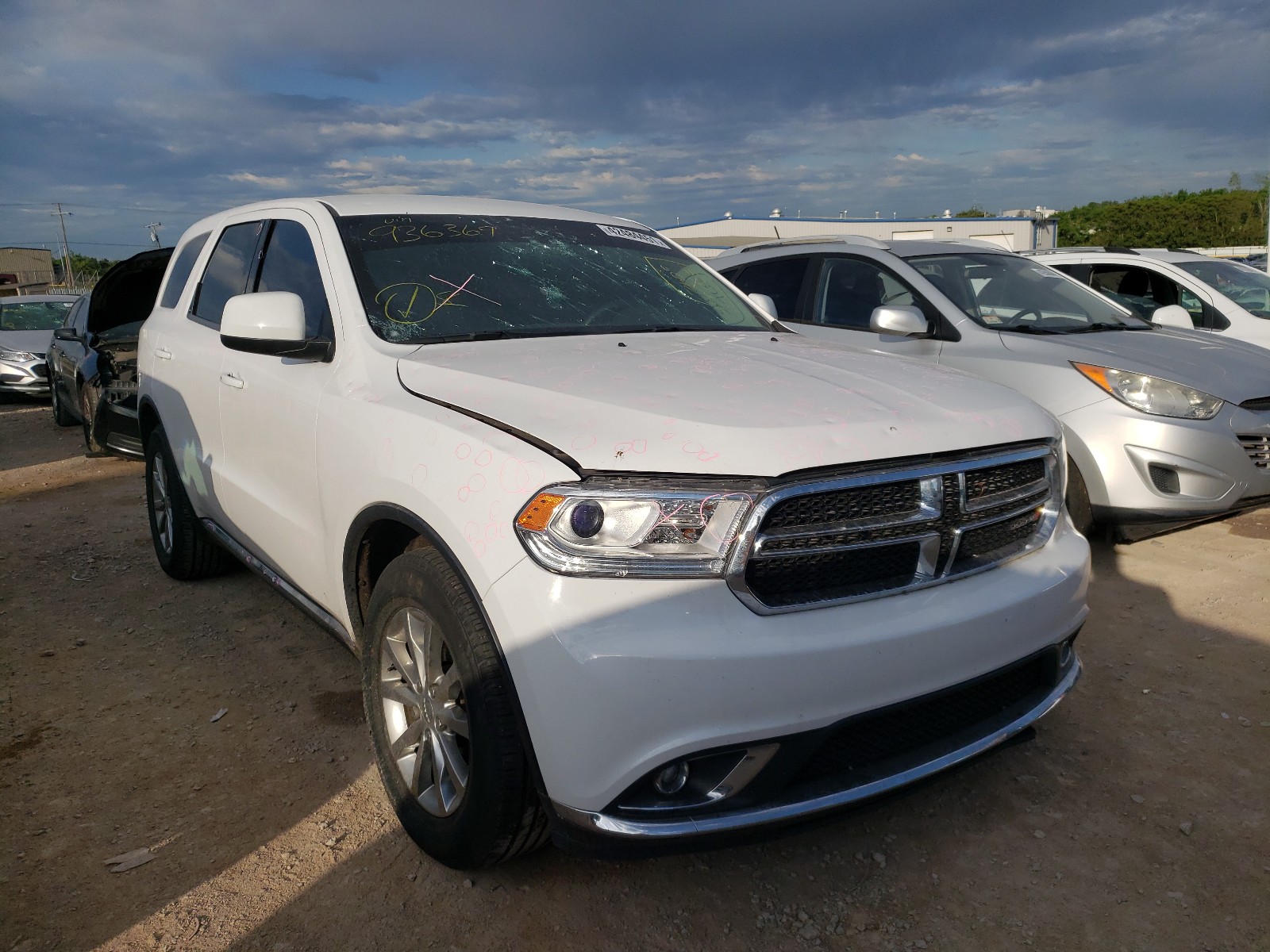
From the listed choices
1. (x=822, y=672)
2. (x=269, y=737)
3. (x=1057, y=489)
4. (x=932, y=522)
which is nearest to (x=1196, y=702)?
(x=1057, y=489)

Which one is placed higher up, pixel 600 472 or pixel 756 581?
pixel 600 472

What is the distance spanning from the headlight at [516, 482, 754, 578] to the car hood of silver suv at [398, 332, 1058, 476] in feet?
0.21

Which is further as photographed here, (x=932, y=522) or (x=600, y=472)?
(x=932, y=522)

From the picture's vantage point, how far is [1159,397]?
185 inches

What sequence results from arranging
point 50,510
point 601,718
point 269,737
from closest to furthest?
point 601,718 → point 269,737 → point 50,510

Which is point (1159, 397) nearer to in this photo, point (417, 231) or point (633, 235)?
point (633, 235)

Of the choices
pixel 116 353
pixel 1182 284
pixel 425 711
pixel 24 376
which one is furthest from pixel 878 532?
pixel 24 376

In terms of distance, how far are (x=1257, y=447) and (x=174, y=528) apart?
17.8 feet

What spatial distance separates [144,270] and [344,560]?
19.1 feet

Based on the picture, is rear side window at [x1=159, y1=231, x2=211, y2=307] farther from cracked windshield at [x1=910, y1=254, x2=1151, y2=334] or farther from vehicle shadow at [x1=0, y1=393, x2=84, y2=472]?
vehicle shadow at [x1=0, y1=393, x2=84, y2=472]

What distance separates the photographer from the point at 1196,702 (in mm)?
3389

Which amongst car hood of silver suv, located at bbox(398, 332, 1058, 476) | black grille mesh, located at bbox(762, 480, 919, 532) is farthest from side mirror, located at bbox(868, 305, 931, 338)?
black grille mesh, located at bbox(762, 480, 919, 532)

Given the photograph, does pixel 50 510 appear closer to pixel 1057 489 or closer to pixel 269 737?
pixel 269 737

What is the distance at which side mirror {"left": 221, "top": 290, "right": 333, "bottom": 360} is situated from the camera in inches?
114
